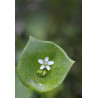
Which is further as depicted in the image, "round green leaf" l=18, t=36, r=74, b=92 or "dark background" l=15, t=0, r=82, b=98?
"dark background" l=15, t=0, r=82, b=98

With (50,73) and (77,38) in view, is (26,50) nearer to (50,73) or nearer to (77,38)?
(50,73)

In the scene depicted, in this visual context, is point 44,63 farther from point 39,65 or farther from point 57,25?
point 57,25

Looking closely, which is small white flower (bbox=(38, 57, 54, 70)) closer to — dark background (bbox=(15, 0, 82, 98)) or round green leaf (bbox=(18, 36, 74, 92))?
round green leaf (bbox=(18, 36, 74, 92))

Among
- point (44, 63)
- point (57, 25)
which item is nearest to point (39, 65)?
point (44, 63)

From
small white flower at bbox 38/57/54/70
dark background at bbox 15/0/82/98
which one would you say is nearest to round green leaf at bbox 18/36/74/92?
small white flower at bbox 38/57/54/70

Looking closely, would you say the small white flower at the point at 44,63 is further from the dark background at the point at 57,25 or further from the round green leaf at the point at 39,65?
the dark background at the point at 57,25

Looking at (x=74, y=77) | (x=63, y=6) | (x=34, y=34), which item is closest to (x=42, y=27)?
(x=34, y=34)

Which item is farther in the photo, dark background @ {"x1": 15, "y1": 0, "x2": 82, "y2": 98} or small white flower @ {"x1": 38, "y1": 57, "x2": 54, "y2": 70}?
dark background @ {"x1": 15, "y1": 0, "x2": 82, "y2": 98}
